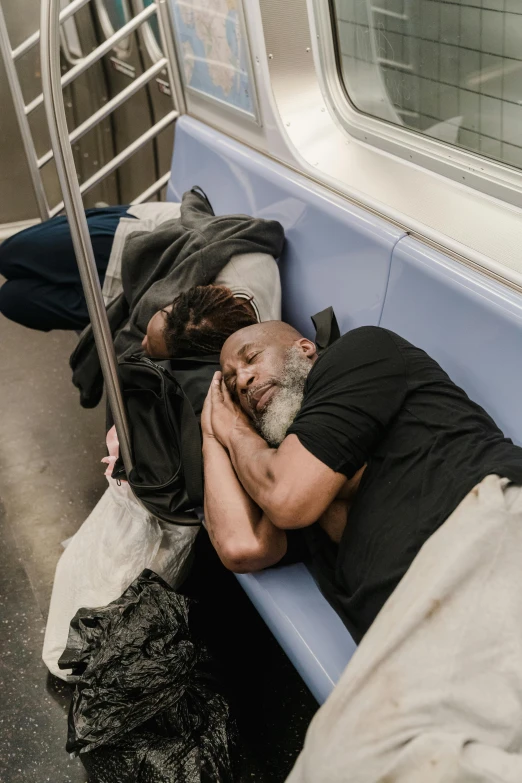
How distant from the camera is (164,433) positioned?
2.07 meters

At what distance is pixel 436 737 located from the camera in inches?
44.8

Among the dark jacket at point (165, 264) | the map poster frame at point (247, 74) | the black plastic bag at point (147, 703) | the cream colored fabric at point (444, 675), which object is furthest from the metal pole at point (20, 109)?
the cream colored fabric at point (444, 675)

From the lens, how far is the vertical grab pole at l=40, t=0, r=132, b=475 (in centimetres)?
166

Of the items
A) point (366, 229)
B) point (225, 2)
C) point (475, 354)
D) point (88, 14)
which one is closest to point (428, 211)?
point (366, 229)

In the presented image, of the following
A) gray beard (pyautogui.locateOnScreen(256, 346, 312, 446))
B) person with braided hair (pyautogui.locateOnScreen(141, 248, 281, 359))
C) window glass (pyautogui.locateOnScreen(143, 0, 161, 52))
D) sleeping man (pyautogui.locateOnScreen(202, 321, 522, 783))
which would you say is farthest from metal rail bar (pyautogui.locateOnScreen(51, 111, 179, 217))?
gray beard (pyautogui.locateOnScreen(256, 346, 312, 446))

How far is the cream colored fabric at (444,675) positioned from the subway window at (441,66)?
1.08 metres

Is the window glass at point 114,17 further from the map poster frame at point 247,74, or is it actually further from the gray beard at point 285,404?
the gray beard at point 285,404

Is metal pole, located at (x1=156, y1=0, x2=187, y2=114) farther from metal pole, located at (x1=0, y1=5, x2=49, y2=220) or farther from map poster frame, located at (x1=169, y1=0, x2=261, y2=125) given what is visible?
metal pole, located at (x1=0, y1=5, x2=49, y2=220)

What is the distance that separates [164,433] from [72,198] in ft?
2.21

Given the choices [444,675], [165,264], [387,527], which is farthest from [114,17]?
[444,675]

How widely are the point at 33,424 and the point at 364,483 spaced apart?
1.98 metres

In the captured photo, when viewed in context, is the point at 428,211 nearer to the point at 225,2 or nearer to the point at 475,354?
the point at 475,354

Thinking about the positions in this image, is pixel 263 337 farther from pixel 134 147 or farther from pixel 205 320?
pixel 134 147

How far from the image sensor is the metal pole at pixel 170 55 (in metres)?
3.26
